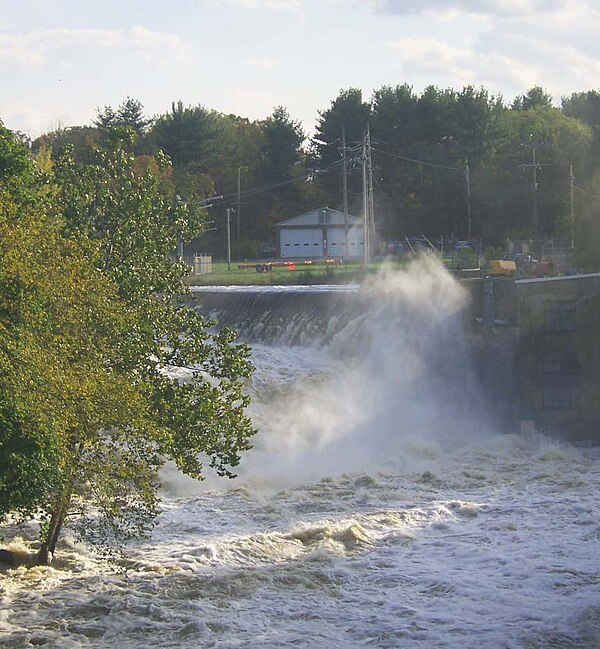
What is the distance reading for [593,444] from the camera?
34.3 meters

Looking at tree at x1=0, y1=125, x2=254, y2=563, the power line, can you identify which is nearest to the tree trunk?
tree at x1=0, y1=125, x2=254, y2=563

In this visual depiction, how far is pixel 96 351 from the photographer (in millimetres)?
16906

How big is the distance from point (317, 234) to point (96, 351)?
202ft

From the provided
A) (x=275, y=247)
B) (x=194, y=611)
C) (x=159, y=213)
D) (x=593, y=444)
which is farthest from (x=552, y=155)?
(x=194, y=611)

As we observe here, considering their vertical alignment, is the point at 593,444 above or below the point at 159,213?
below

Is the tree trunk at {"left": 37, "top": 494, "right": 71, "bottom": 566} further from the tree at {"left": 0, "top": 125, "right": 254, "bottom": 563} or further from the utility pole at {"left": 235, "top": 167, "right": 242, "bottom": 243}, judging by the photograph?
the utility pole at {"left": 235, "top": 167, "right": 242, "bottom": 243}

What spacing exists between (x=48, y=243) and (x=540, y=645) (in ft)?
31.9

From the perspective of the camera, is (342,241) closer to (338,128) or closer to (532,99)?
(338,128)

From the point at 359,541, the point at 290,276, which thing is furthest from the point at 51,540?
the point at 290,276

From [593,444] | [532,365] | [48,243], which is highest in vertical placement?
[48,243]

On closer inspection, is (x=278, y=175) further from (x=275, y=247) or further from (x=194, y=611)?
(x=194, y=611)

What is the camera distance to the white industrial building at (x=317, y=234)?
7781 centimetres

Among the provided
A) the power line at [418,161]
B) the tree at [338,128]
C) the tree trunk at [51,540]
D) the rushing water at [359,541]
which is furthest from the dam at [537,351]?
the tree at [338,128]

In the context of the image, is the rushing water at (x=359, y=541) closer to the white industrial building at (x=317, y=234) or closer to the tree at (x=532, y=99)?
the white industrial building at (x=317, y=234)
